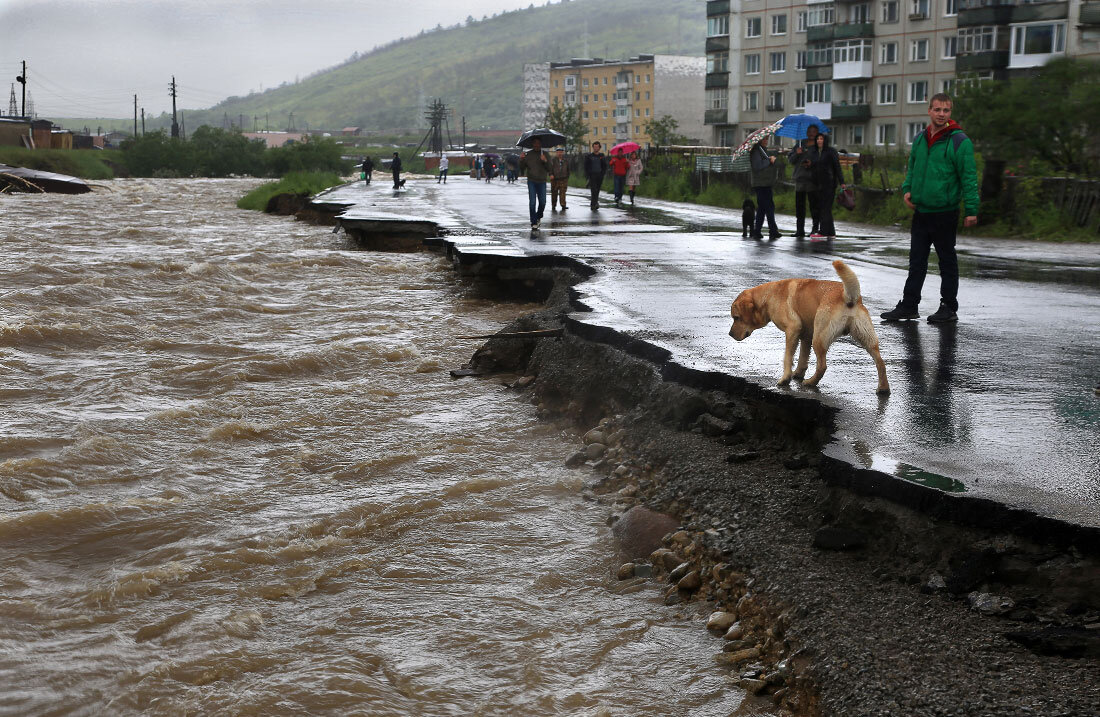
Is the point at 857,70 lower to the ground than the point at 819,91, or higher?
higher

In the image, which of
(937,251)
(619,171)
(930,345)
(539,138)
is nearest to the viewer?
(930,345)

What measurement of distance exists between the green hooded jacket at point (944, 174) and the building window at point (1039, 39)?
165 ft

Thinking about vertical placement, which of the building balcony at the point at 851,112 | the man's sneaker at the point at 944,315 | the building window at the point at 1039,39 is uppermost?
the building window at the point at 1039,39

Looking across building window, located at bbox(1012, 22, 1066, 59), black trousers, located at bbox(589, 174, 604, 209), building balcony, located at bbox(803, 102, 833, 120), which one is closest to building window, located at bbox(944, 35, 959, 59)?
building window, located at bbox(1012, 22, 1066, 59)

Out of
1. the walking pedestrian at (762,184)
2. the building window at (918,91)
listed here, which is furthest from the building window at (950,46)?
the walking pedestrian at (762,184)

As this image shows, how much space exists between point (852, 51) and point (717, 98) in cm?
1332

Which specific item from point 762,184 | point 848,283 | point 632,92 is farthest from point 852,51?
point 632,92

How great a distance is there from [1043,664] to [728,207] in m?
27.9

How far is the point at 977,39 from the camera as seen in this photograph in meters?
57.4

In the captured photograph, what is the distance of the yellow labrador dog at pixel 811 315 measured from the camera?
5699 mm

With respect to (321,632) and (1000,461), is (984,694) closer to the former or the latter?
(1000,461)

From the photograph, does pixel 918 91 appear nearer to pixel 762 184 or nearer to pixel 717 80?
pixel 717 80

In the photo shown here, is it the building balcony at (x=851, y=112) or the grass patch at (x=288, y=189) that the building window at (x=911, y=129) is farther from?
the grass patch at (x=288, y=189)

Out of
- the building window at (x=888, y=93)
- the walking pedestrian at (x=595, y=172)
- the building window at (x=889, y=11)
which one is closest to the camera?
the walking pedestrian at (x=595, y=172)
